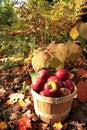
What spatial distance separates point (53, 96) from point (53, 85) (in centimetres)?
11

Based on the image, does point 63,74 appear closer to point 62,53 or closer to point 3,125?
point 62,53

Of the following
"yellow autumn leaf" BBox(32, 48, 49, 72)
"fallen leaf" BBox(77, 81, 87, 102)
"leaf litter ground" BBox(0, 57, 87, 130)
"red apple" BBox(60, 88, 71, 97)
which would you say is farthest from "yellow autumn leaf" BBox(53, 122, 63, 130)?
"yellow autumn leaf" BBox(32, 48, 49, 72)

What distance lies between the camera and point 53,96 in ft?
9.18

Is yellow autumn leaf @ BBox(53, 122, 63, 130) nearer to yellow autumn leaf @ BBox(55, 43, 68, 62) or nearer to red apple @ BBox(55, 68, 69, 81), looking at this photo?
red apple @ BBox(55, 68, 69, 81)

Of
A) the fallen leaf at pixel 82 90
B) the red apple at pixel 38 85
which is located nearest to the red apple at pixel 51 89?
the red apple at pixel 38 85

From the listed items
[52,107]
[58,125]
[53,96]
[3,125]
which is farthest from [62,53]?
[3,125]

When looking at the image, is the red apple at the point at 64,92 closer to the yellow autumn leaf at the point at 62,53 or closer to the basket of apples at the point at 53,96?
the basket of apples at the point at 53,96

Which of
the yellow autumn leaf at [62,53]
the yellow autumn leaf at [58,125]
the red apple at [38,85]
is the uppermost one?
the yellow autumn leaf at [62,53]

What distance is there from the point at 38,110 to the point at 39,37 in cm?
153

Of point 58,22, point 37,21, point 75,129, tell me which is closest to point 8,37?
point 37,21

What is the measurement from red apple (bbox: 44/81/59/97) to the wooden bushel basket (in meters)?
0.05

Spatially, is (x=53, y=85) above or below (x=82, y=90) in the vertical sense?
above

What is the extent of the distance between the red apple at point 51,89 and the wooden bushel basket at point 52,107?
0.17 ft

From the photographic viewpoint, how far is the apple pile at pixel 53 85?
2779 millimetres
